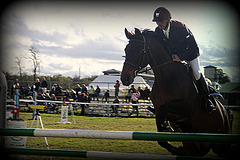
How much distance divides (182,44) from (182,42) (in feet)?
0.11

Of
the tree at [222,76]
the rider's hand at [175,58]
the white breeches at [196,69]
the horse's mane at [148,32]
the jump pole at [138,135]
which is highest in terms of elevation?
the tree at [222,76]

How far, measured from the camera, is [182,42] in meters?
4.10

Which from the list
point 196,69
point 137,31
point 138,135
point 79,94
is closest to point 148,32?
point 137,31

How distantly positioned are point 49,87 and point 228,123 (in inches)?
708

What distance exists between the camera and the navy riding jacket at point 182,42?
13.4 ft

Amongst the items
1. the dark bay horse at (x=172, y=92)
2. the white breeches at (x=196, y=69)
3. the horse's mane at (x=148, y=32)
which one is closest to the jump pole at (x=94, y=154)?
the dark bay horse at (x=172, y=92)

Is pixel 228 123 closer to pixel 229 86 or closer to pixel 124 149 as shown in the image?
pixel 124 149

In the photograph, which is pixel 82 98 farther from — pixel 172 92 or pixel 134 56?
pixel 172 92

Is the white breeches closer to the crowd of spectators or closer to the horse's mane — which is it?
the horse's mane

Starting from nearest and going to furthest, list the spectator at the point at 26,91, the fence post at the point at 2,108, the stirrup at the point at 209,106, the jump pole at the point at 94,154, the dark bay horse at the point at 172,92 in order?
the jump pole at the point at 94,154 < the fence post at the point at 2,108 < the dark bay horse at the point at 172,92 < the stirrup at the point at 209,106 < the spectator at the point at 26,91

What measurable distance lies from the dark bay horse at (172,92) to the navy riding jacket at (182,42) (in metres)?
0.16

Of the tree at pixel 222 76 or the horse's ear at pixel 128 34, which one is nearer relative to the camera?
the horse's ear at pixel 128 34

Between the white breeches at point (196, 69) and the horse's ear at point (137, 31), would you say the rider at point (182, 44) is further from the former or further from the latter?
the horse's ear at point (137, 31)

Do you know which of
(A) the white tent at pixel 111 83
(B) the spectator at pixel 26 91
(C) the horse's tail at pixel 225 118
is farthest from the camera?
(A) the white tent at pixel 111 83
